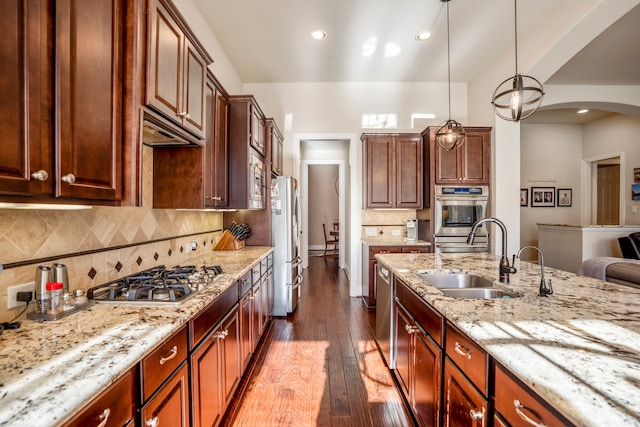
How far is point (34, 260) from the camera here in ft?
4.05

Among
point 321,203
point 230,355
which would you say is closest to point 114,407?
point 230,355

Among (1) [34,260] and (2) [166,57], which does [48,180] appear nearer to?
(1) [34,260]

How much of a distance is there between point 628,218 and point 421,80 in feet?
16.8

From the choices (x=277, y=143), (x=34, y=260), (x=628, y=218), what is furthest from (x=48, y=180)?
(x=628, y=218)

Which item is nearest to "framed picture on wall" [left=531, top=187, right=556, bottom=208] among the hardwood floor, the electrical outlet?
the hardwood floor

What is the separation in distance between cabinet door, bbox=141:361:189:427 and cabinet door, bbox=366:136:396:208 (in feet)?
11.3

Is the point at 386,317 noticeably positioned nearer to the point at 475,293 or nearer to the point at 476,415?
the point at 475,293

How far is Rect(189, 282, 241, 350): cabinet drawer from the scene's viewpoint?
133cm

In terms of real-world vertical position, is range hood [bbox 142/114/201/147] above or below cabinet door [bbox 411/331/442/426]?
above

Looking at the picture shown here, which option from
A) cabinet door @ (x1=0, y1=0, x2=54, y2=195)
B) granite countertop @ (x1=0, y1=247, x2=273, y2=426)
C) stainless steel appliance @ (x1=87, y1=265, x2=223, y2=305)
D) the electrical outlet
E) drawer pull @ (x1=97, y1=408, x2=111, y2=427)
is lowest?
drawer pull @ (x1=97, y1=408, x2=111, y2=427)

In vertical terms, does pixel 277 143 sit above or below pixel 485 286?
above

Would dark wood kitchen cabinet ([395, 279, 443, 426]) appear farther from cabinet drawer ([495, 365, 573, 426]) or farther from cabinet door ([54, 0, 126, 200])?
cabinet door ([54, 0, 126, 200])

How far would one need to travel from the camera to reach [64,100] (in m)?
0.95

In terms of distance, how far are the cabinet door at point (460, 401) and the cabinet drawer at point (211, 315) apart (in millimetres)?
1124
